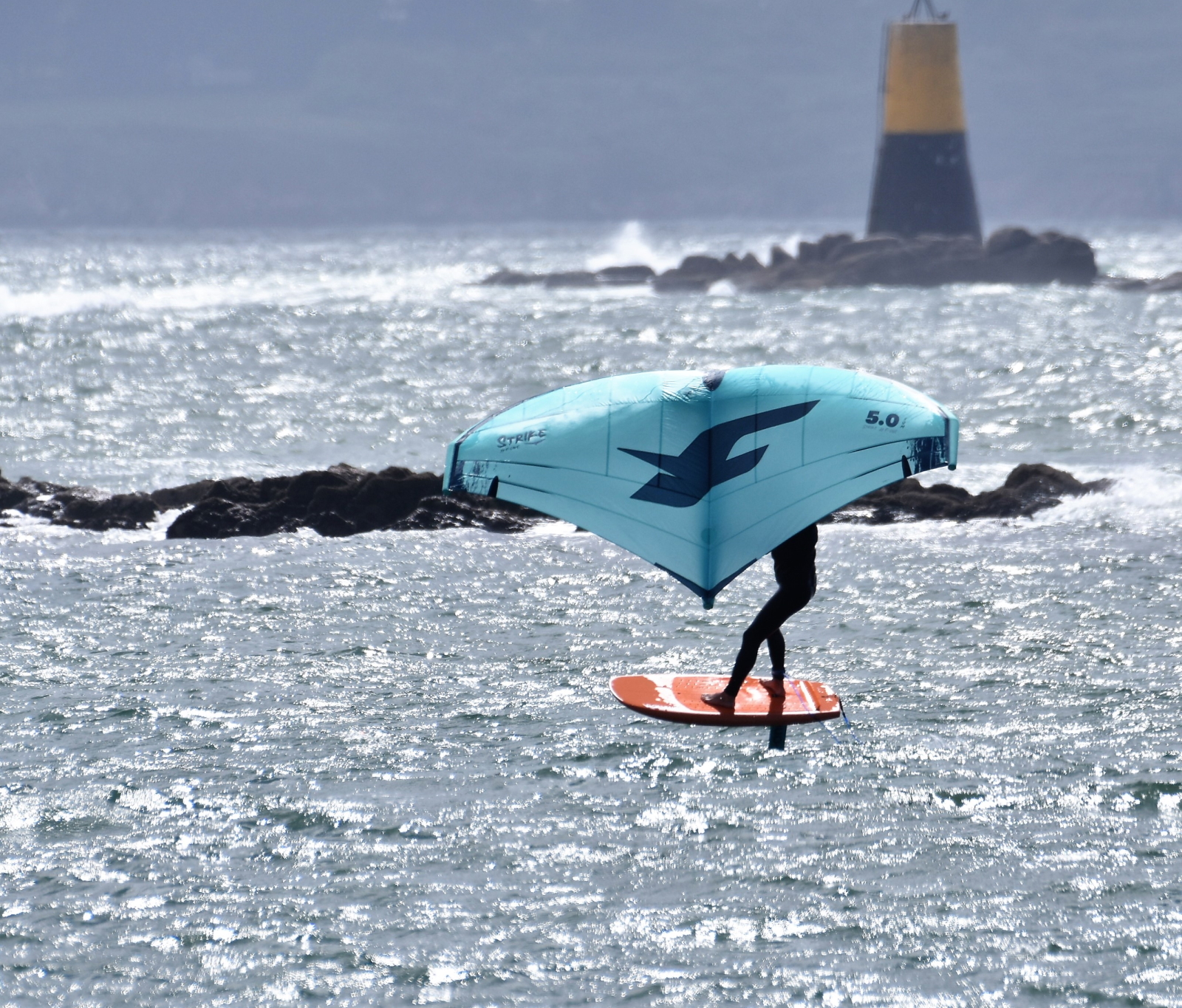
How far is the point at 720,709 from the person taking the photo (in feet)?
36.2

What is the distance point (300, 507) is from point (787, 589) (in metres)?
13.1

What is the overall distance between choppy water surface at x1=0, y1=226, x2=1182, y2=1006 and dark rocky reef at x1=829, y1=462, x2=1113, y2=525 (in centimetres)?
50

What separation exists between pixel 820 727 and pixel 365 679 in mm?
4643

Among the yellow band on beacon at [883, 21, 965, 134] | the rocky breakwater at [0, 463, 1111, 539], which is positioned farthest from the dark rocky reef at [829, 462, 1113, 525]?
the yellow band on beacon at [883, 21, 965, 134]

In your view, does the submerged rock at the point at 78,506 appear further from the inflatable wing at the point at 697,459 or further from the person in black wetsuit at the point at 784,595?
the person in black wetsuit at the point at 784,595

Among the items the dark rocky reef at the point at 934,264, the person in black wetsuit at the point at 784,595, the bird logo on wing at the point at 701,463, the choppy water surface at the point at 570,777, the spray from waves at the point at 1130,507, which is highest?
the dark rocky reef at the point at 934,264

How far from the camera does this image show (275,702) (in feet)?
46.5

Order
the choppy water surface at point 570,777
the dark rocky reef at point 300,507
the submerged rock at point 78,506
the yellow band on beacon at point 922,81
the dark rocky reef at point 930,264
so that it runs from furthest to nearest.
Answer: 1. the dark rocky reef at point 930,264
2. the yellow band on beacon at point 922,81
3. the submerged rock at point 78,506
4. the dark rocky reef at point 300,507
5. the choppy water surface at point 570,777

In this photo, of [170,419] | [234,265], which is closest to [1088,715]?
[170,419]

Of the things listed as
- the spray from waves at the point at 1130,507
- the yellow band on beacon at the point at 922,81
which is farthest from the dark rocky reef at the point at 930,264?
the spray from waves at the point at 1130,507

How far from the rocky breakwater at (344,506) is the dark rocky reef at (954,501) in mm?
20

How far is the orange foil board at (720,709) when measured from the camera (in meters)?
10.9

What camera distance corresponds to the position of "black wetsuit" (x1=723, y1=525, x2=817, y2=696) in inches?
430

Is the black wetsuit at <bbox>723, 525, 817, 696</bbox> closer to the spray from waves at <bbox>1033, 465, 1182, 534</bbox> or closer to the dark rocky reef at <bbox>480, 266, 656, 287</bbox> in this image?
the spray from waves at <bbox>1033, 465, 1182, 534</bbox>
